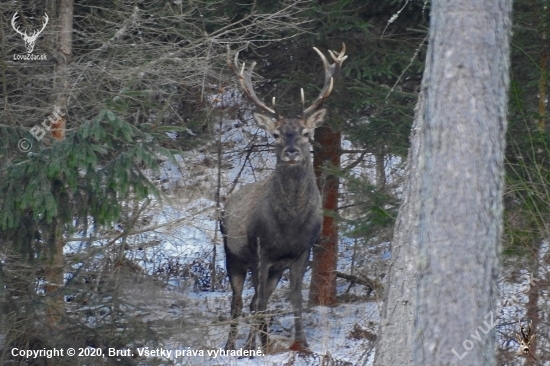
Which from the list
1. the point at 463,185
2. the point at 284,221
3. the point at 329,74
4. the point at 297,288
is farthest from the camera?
the point at 284,221

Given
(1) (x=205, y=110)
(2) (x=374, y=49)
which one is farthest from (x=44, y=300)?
(2) (x=374, y=49)

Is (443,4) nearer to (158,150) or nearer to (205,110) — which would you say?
(158,150)

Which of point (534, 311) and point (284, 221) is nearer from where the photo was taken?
point (534, 311)

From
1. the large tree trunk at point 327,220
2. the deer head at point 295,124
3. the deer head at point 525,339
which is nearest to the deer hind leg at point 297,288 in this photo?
the deer head at point 295,124

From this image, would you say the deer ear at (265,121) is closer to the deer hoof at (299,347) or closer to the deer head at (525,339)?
the deer hoof at (299,347)

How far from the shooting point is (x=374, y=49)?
10.5 metres

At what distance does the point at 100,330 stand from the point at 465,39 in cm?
530

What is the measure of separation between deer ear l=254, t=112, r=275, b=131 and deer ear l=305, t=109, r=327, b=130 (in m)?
0.43

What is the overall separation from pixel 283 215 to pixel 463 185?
6405 mm

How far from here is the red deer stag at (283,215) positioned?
1023 cm

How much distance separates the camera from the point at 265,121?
34.5 ft

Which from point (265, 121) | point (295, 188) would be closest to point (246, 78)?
point (265, 121)

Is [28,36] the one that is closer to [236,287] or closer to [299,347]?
[236,287]

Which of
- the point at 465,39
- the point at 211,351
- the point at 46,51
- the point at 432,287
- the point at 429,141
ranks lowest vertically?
the point at 211,351
